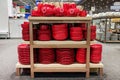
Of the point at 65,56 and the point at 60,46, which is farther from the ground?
the point at 60,46

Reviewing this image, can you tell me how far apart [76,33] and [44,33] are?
515mm

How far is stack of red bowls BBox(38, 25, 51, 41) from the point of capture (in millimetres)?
3257

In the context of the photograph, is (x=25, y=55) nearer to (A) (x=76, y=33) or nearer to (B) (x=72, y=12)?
(A) (x=76, y=33)

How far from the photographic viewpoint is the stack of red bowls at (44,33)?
326cm

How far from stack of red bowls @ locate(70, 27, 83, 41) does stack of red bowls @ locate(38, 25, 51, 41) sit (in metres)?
0.38

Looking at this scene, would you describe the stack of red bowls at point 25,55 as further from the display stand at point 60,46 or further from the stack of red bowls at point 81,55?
the stack of red bowls at point 81,55

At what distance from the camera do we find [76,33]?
10.6 ft

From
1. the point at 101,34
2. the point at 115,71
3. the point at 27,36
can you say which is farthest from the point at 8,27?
the point at 115,71

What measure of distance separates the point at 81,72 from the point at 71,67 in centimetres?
33

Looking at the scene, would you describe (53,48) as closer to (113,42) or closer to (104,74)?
(104,74)

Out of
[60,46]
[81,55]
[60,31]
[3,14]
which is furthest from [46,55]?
[3,14]

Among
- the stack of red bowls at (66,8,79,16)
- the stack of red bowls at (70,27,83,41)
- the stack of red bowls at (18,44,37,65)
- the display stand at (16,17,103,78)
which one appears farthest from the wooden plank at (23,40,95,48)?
the stack of red bowls at (66,8,79,16)

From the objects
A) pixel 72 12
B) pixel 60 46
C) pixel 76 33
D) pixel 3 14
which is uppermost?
pixel 3 14

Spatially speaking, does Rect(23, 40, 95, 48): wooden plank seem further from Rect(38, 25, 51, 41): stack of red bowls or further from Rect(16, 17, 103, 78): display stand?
Rect(38, 25, 51, 41): stack of red bowls
